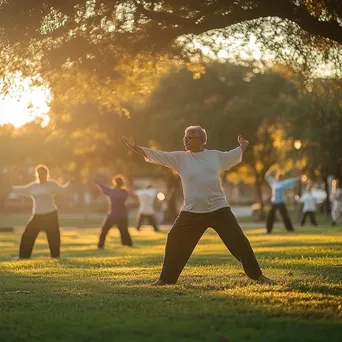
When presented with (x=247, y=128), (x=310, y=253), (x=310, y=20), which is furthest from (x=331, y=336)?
(x=247, y=128)

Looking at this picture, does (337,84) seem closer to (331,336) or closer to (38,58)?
(38,58)

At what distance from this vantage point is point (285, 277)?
12.1 metres

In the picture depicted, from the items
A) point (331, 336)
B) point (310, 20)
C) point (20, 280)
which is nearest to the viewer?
point (331, 336)

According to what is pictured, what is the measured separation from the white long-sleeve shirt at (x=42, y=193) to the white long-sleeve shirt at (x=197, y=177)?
26.4 feet

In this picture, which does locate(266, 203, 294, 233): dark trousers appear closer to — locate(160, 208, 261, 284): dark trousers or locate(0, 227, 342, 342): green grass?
locate(0, 227, 342, 342): green grass

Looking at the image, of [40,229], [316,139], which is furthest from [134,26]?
[316,139]

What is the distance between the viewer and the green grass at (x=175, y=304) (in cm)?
762

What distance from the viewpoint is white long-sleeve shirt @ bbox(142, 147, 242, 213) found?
10.8 meters

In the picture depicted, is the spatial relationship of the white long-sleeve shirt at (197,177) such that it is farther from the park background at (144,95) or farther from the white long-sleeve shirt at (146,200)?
the white long-sleeve shirt at (146,200)

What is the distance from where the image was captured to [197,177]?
1076 cm

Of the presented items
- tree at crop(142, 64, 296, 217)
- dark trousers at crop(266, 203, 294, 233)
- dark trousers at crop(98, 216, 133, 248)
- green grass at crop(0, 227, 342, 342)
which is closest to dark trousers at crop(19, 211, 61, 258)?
→ green grass at crop(0, 227, 342, 342)

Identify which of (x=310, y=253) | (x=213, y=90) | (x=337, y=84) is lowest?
(x=310, y=253)

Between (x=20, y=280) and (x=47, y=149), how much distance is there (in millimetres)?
51538

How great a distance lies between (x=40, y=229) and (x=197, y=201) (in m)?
8.59
